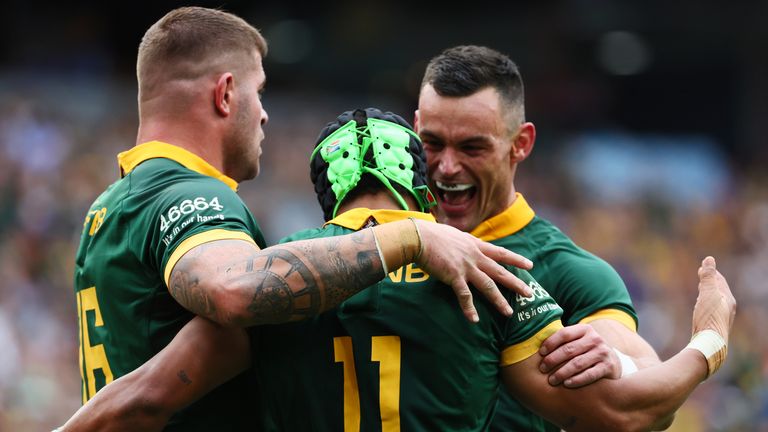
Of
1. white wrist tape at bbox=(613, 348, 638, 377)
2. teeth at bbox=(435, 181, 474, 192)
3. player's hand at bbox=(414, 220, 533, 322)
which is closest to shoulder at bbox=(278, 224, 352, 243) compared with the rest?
player's hand at bbox=(414, 220, 533, 322)

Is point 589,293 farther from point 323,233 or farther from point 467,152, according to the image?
point 323,233

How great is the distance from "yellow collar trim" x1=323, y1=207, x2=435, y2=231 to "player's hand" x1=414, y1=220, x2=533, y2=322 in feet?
0.29

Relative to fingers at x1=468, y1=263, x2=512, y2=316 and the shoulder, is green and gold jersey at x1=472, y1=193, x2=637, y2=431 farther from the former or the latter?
the shoulder

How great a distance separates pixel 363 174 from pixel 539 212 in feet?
50.5

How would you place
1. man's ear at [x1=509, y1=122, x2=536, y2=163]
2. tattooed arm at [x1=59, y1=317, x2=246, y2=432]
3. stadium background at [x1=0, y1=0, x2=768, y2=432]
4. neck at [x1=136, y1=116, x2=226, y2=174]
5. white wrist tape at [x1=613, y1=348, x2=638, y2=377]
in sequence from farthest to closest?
1. stadium background at [x1=0, y1=0, x2=768, y2=432]
2. man's ear at [x1=509, y1=122, x2=536, y2=163]
3. neck at [x1=136, y1=116, x2=226, y2=174]
4. white wrist tape at [x1=613, y1=348, x2=638, y2=377]
5. tattooed arm at [x1=59, y1=317, x2=246, y2=432]

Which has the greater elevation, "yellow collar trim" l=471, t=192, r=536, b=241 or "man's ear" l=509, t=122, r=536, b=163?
"man's ear" l=509, t=122, r=536, b=163

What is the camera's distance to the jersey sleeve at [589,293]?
4.66 m

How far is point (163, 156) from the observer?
4.27 m

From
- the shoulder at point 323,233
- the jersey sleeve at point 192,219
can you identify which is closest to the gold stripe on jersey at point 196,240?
the jersey sleeve at point 192,219

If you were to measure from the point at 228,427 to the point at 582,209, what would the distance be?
52.2 feet

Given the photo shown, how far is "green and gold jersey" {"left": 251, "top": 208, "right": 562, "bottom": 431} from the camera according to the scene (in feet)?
11.8

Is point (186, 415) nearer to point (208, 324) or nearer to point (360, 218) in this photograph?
point (208, 324)

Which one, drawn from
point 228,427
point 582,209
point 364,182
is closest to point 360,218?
point 364,182

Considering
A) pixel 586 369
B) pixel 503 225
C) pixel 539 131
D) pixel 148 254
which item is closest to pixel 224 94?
pixel 148 254
